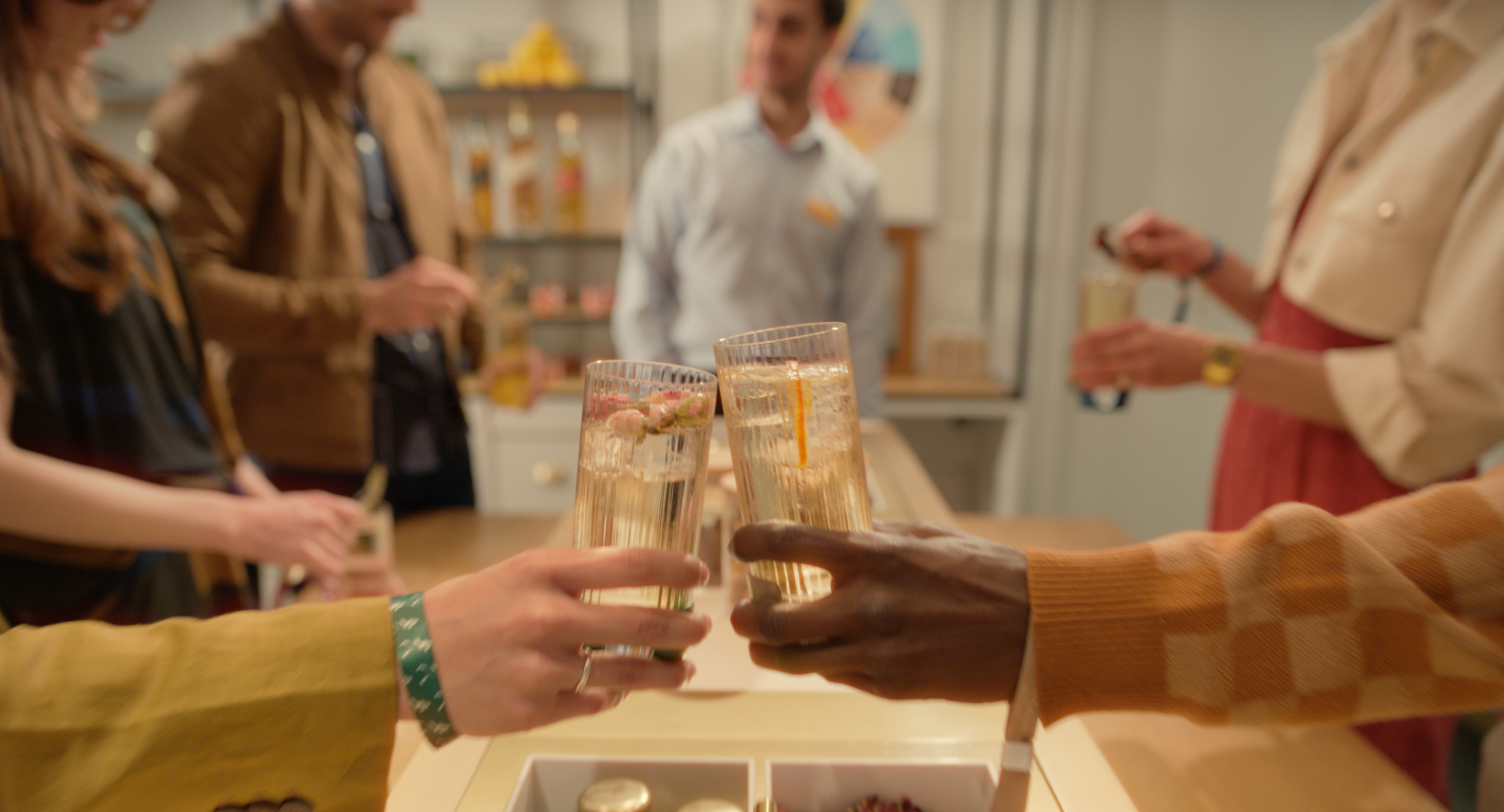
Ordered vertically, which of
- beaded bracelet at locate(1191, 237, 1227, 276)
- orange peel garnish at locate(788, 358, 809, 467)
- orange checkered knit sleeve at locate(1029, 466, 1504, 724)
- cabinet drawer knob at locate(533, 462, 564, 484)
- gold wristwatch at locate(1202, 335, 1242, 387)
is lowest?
cabinet drawer knob at locate(533, 462, 564, 484)

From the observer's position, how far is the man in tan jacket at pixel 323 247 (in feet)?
5.14

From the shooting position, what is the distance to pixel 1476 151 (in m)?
1.17

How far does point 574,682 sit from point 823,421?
27cm

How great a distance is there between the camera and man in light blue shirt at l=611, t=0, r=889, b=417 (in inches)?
97.1

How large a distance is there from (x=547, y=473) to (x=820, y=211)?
58.3 inches

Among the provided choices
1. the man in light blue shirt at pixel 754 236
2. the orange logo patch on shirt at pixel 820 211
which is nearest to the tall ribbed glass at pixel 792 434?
the man in light blue shirt at pixel 754 236

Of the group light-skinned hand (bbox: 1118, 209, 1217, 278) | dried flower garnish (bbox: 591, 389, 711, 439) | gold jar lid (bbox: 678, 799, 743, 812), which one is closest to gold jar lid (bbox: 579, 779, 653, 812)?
gold jar lid (bbox: 678, 799, 743, 812)

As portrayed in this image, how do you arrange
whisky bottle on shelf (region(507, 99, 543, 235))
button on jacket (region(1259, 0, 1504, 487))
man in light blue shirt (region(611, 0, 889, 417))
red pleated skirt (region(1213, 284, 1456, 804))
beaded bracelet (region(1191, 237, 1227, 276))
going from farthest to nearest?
whisky bottle on shelf (region(507, 99, 543, 235))
man in light blue shirt (region(611, 0, 889, 417))
beaded bracelet (region(1191, 237, 1227, 276))
red pleated skirt (region(1213, 284, 1456, 804))
button on jacket (region(1259, 0, 1504, 487))

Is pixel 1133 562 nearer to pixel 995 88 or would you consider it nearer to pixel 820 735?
pixel 820 735

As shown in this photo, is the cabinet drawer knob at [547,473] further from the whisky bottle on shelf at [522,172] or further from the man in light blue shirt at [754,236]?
the whisky bottle on shelf at [522,172]

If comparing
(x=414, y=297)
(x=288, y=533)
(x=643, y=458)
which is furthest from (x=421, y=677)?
(x=414, y=297)

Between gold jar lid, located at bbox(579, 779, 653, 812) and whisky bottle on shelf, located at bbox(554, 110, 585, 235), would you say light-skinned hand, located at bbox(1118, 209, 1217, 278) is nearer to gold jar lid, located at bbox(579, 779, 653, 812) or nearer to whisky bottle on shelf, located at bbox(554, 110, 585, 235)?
gold jar lid, located at bbox(579, 779, 653, 812)

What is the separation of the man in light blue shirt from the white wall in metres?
1.25

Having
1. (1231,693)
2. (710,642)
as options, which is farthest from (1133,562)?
(710,642)
